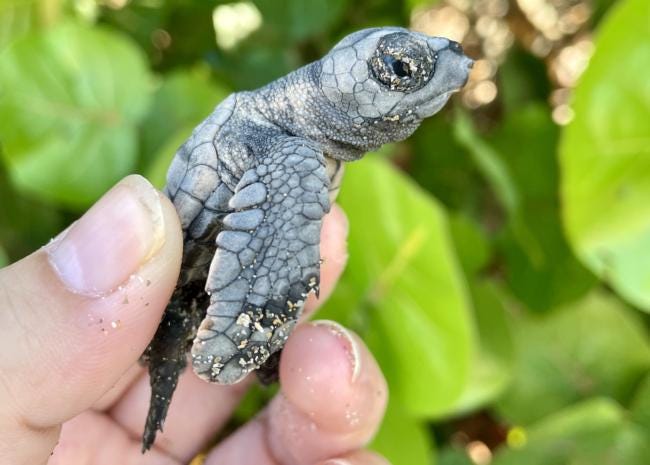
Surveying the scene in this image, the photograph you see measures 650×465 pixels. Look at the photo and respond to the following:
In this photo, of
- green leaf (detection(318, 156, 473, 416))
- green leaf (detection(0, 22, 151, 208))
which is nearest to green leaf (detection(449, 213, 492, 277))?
green leaf (detection(318, 156, 473, 416))

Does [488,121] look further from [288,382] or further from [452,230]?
[288,382]

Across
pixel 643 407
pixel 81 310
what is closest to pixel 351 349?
pixel 81 310

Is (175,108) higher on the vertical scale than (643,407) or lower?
higher

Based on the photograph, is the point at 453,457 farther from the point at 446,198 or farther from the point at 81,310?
the point at 81,310

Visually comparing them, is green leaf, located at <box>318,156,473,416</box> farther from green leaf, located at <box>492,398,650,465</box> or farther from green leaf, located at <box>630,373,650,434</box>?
green leaf, located at <box>630,373,650,434</box>

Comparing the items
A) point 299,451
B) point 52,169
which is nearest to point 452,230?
point 299,451

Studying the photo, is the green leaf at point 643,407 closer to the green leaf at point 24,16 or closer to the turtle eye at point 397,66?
the turtle eye at point 397,66
